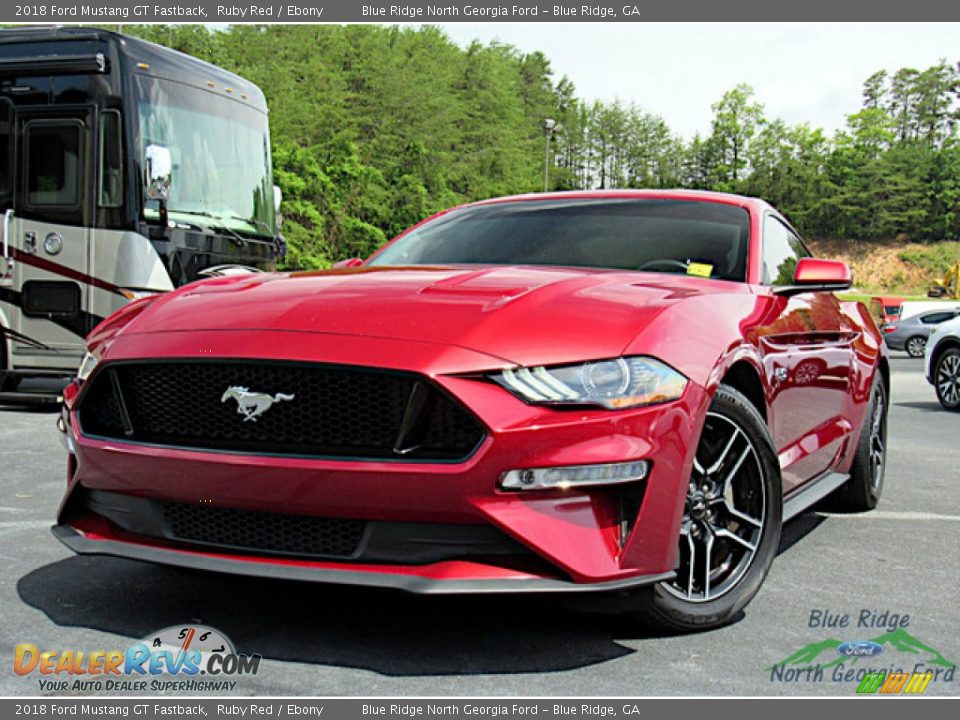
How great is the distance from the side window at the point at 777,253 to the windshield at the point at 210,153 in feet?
21.2

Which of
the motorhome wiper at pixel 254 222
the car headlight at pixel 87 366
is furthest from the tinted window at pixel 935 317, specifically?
the car headlight at pixel 87 366

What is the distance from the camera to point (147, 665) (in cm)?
306

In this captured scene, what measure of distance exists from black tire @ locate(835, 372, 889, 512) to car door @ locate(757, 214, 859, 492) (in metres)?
0.35

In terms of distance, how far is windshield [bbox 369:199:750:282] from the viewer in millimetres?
4469

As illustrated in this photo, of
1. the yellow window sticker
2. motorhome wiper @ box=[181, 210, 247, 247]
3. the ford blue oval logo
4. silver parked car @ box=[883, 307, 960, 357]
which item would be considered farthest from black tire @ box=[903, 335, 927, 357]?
the ford blue oval logo

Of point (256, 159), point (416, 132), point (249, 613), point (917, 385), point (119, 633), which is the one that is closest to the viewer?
point (119, 633)

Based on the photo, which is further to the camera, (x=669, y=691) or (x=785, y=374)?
(x=785, y=374)

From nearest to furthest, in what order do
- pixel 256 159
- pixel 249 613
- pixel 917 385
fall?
pixel 249 613
pixel 256 159
pixel 917 385

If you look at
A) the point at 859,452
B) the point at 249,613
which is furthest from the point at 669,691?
the point at 859,452

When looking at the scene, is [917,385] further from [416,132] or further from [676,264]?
[416,132]

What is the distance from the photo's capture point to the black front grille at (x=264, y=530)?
3.05 metres

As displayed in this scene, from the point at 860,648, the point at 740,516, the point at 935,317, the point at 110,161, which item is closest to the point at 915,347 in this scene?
the point at 935,317

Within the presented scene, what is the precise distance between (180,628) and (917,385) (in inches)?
608

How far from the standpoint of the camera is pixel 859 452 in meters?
5.48
